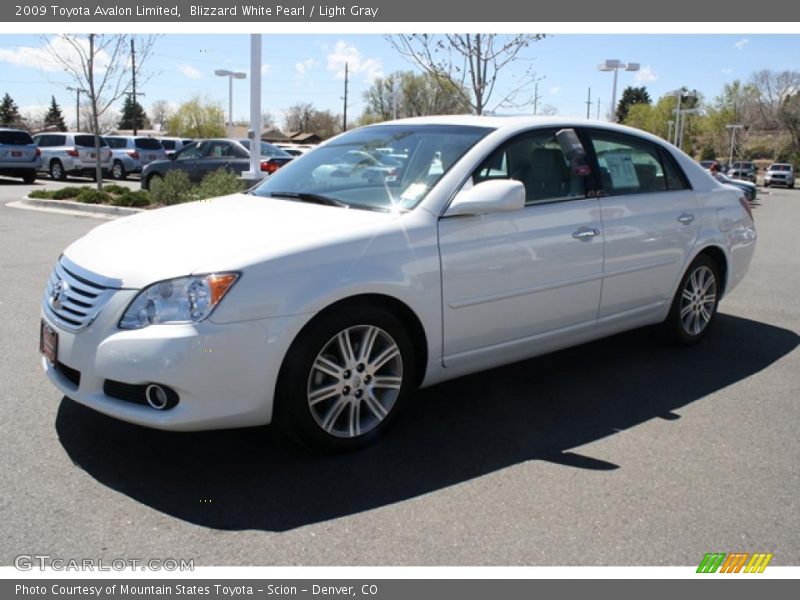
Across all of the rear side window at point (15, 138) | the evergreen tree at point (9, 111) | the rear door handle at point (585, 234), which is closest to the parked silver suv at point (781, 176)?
the rear side window at point (15, 138)

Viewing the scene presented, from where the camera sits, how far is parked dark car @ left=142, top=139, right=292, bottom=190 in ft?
59.7

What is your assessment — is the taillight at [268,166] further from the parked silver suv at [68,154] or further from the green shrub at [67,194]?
the parked silver suv at [68,154]

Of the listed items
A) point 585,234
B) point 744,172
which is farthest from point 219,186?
point 744,172

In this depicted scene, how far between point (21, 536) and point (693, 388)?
3915mm

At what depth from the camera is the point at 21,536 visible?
2951mm

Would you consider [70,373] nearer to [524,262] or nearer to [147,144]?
[524,262]

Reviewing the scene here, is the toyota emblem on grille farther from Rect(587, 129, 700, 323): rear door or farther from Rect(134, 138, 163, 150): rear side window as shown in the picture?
Rect(134, 138, 163, 150): rear side window

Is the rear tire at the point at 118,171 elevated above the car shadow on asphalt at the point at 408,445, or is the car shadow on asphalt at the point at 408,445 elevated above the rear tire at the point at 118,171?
the rear tire at the point at 118,171

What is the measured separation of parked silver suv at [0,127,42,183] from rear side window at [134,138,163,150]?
5.17 meters

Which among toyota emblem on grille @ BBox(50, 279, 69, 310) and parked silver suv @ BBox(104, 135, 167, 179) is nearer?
toyota emblem on grille @ BBox(50, 279, 69, 310)

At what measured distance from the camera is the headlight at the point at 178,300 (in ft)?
10.8

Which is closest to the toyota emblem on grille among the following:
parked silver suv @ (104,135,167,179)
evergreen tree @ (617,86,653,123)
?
parked silver suv @ (104,135,167,179)

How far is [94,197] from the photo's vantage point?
623 inches

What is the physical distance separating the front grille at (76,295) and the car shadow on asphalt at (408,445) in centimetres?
66
